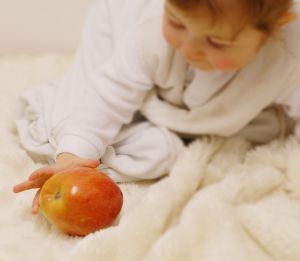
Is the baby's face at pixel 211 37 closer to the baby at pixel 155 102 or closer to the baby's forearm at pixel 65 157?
the baby at pixel 155 102

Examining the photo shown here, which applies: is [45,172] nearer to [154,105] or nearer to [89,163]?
[89,163]

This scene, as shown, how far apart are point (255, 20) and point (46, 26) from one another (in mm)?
804

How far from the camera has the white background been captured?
Result: 1407mm

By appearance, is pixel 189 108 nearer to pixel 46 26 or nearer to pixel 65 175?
pixel 65 175

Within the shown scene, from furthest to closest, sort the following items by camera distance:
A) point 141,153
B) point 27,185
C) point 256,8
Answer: point 141,153
point 27,185
point 256,8

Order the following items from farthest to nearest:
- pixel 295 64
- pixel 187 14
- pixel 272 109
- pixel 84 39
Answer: pixel 84 39
pixel 272 109
pixel 295 64
pixel 187 14

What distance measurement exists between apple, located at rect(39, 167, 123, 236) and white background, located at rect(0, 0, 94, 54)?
73 centimetres

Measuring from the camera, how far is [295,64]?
88 centimetres

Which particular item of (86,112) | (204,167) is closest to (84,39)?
(86,112)

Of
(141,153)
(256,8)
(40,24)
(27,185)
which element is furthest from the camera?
(40,24)

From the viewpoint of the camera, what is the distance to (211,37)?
29.7 inches

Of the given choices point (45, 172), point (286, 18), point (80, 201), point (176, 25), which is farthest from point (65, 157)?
point (286, 18)

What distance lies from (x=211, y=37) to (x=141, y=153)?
257mm

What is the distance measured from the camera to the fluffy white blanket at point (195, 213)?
2.37 feet
